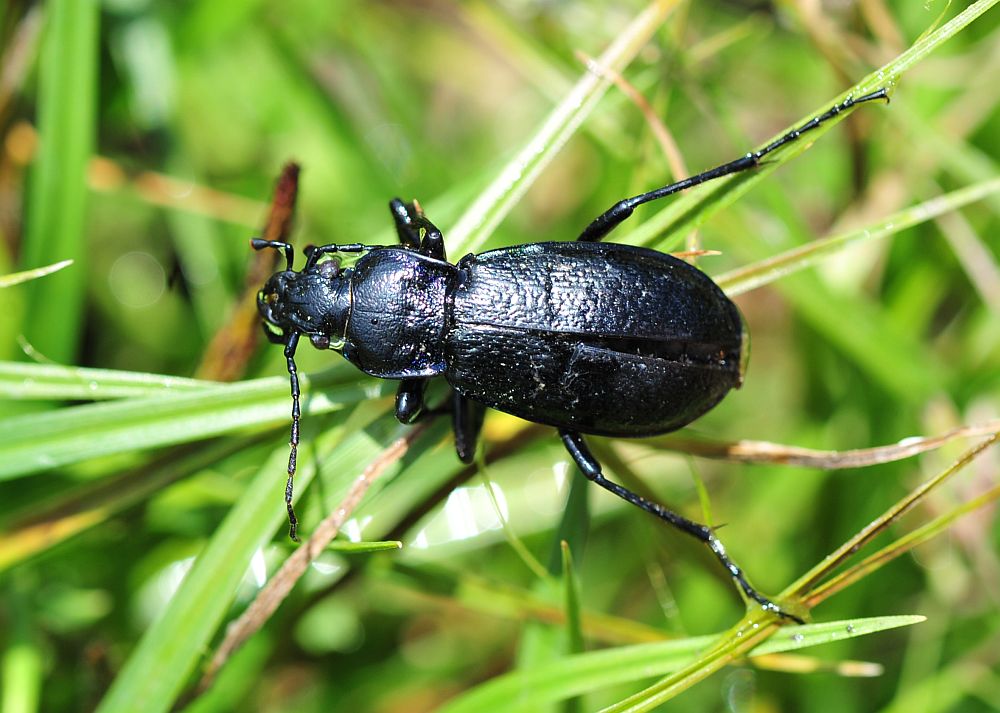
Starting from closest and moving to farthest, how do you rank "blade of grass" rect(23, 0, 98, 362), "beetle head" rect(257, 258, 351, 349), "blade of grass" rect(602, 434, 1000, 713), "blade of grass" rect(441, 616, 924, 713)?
"blade of grass" rect(602, 434, 1000, 713)
"blade of grass" rect(441, 616, 924, 713)
"beetle head" rect(257, 258, 351, 349)
"blade of grass" rect(23, 0, 98, 362)

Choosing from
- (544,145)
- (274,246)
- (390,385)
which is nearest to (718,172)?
(544,145)

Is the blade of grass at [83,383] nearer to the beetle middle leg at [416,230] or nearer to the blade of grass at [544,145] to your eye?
the beetle middle leg at [416,230]

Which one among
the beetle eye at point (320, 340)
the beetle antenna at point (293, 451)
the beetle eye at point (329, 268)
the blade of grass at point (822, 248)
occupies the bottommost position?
the beetle antenna at point (293, 451)

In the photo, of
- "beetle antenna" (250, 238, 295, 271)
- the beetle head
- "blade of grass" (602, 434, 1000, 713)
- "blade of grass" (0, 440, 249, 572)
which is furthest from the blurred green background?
"blade of grass" (602, 434, 1000, 713)

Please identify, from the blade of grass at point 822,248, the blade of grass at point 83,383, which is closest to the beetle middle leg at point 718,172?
the blade of grass at point 822,248

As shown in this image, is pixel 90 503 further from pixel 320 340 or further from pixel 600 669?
pixel 600 669

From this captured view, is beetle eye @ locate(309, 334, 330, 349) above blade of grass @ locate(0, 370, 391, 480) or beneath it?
above

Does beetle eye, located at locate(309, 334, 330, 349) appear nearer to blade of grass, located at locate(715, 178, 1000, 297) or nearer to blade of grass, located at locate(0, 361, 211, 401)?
blade of grass, located at locate(0, 361, 211, 401)

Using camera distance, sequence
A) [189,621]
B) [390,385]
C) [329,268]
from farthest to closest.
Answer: [329,268], [390,385], [189,621]
